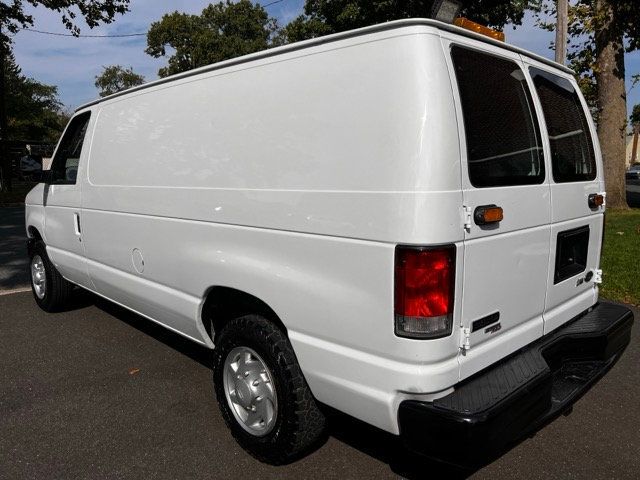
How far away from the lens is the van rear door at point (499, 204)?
2.19 m

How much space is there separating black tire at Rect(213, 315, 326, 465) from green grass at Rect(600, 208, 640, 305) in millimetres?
4431

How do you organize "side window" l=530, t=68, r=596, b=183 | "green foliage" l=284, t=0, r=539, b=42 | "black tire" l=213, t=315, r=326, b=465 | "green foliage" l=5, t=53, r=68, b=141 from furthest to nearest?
"green foliage" l=5, t=53, r=68, b=141 < "green foliage" l=284, t=0, r=539, b=42 < "side window" l=530, t=68, r=596, b=183 < "black tire" l=213, t=315, r=326, b=465

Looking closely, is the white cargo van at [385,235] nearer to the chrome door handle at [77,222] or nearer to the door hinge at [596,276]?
the door hinge at [596,276]

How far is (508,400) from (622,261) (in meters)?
6.11

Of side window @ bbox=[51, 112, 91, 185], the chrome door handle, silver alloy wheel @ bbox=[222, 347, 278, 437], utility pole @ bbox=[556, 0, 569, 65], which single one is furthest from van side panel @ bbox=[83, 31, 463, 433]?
utility pole @ bbox=[556, 0, 569, 65]

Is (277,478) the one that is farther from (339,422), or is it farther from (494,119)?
(494,119)

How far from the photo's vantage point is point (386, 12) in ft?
55.4

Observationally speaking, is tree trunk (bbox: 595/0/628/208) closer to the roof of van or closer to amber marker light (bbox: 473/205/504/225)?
the roof of van

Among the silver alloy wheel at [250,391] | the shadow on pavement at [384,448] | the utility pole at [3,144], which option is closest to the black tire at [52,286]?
the shadow on pavement at [384,448]

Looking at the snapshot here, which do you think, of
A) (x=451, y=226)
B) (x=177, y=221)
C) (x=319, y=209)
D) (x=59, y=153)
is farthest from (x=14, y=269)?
(x=451, y=226)

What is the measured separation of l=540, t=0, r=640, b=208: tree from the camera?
1180 cm

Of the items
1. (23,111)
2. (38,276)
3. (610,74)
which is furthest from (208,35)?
(38,276)

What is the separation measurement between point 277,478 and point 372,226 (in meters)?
1.45

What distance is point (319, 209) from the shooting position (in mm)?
2322
